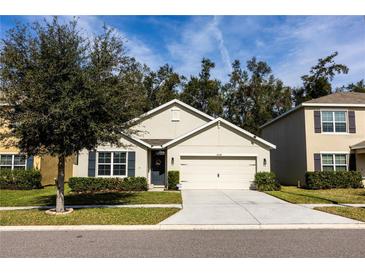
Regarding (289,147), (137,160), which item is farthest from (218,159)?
(289,147)

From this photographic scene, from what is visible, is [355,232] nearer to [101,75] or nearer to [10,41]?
[101,75]

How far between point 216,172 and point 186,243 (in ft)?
42.9

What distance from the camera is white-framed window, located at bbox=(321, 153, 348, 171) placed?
66.4 feet

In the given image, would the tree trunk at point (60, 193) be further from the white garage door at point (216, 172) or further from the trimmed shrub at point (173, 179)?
the white garage door at point (216, 172)

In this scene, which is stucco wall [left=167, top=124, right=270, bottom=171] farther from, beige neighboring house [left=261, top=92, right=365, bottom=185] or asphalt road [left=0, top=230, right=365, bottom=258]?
asphalt road [left=0, top=230, right=365, bottom=258]

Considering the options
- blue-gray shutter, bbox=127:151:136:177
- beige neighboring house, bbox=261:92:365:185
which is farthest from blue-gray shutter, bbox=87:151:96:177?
beige neighboring house, bbox=261:92:365:185

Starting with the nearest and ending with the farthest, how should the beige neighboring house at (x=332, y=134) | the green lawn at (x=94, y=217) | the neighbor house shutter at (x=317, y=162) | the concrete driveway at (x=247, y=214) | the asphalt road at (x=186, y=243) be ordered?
the asphalt road at (x=186, y=243)
the green lawn at (x=94, y=217)
the concrete driveway at (x=247, y=214)
the neighbor house shutter at (x=317, y=162)
the beige neighboring house at (x=332, y=134)

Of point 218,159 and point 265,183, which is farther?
point 218,159

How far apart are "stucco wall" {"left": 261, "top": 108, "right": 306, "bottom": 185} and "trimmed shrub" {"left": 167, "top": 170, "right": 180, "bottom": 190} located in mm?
8548

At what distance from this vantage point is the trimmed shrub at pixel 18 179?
19172 millimetres

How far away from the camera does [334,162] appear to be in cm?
2033

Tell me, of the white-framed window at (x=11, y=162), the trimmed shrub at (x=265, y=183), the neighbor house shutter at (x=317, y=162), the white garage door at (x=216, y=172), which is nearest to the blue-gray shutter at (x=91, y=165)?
the white-framed window at (x=11, y=162)

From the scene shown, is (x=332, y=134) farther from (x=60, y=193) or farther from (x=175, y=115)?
(x=60, y=193)

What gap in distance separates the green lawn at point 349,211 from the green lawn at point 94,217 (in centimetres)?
548
